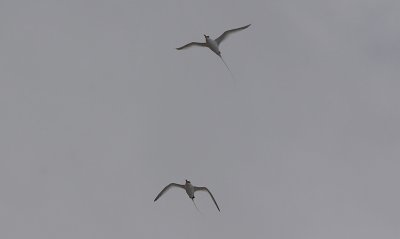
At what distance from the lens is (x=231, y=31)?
8562 cm

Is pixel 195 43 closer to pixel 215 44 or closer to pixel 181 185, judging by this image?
pixel 215 44

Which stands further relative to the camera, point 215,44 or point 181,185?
point 181,185

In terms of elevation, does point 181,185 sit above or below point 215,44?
below

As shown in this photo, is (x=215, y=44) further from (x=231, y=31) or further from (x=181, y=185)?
(x=181, y=185)

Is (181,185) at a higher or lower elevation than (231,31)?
lower

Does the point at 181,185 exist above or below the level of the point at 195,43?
below

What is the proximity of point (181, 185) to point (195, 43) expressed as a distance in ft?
61.5

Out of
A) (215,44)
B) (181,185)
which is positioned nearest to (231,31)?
(215,44)

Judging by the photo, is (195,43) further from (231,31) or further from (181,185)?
(181,185)

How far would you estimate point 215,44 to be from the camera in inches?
3317

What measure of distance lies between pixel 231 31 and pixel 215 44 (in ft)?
9.87

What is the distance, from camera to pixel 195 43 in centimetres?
8556

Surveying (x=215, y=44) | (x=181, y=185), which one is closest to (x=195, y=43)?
(x=215, y=44)
